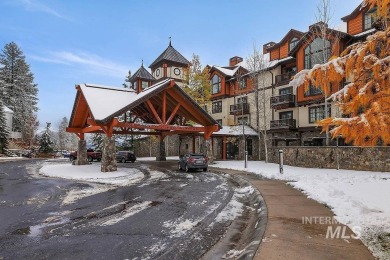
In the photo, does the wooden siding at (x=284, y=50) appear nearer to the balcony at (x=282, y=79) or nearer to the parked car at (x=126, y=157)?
the balcony at (x=282, y=79)

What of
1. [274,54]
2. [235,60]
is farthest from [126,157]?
[235,60]

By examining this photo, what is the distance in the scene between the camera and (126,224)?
7078mm

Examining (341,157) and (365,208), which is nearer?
(365,208)

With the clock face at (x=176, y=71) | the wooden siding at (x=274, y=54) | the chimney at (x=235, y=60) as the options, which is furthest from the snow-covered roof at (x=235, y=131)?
the clock face at (x=176, y=71)

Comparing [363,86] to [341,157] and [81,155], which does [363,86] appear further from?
[81,155]

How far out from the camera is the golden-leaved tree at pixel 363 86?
4.88m

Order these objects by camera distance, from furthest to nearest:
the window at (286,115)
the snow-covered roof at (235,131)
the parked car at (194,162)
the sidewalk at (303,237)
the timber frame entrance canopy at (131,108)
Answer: the window at (286,115) → the snow-covered roof at (235,131) → the parked car at (194,162) → the timber frame entrance canopy at (131,108) → the sidewalk at (303,237)

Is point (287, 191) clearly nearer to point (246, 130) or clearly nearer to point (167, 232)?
point (167, 232)

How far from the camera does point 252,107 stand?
126 feet

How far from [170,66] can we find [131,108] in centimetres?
3274

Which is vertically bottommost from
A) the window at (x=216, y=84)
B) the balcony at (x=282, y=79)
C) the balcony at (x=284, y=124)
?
the balcony at (x=284, y=124)

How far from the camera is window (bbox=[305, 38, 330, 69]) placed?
2967 centimetres

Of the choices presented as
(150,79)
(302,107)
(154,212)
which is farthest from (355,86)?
(150,79)

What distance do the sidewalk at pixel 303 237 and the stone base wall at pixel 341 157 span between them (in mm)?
12155
